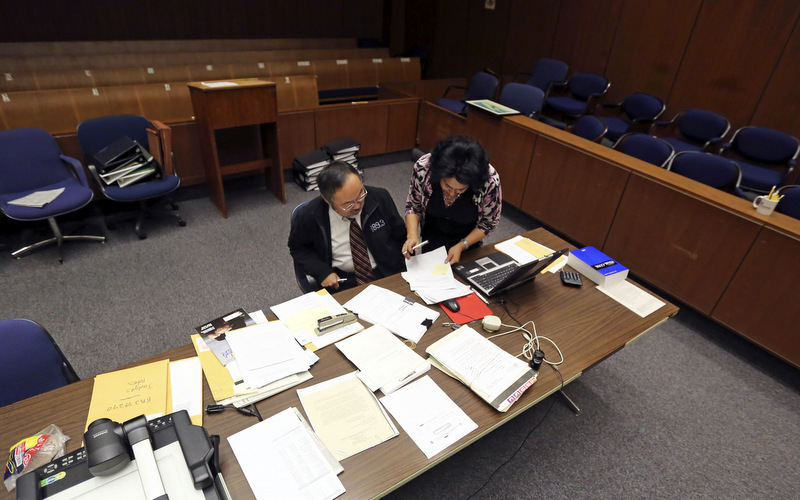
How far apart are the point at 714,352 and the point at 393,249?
95.3 inches

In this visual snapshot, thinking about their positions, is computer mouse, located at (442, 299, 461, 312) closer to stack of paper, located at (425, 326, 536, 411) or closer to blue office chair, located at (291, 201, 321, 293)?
stack of paper, located at (425, 326, 536, 411)

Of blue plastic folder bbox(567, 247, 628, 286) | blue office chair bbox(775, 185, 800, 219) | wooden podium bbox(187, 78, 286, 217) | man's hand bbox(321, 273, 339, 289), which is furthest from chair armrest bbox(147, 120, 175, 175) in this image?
blue office chair bbox(775, 185, 800, 219)

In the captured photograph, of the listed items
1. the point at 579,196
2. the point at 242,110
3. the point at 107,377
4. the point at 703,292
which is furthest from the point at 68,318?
the point at 703,292

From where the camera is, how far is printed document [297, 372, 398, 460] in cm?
124

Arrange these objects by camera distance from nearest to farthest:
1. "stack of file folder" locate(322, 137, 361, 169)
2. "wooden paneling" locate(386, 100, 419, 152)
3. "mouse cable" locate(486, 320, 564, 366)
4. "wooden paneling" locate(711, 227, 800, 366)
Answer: "mouse cable" locate(486, 320, 564, 366)
"wooden paneling" locate(711, 227, 800, 366)
"stack of file folder" locate(322, 137, 361, 169)
"wooden paneling" locate(386, 100, 419, 152)

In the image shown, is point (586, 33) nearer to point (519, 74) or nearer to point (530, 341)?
point (519, 74)

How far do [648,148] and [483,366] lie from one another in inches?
126

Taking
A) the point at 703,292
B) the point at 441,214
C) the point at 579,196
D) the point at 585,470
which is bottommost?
the point at 585,470

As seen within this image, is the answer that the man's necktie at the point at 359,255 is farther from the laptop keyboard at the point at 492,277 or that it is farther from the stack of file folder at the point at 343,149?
the stack of file folder at the point at 343,149

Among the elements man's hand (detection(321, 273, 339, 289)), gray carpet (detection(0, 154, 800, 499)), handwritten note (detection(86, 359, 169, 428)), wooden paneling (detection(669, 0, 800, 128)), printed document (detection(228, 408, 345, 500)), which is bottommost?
gray carpet (detection(0, 154, 800, 499))

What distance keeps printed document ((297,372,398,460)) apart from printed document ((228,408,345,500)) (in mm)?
41

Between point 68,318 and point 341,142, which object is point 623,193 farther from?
point 68,318

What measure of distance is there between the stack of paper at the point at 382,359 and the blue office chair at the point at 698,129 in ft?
13.5

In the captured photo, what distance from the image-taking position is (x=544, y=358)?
1587 millimetres
